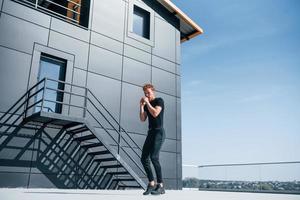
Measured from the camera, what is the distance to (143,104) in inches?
204

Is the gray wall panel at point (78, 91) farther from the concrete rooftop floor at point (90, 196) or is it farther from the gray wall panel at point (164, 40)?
the gray wall panel at point (164, 40)

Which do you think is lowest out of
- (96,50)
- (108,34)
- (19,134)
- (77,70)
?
(19,134)

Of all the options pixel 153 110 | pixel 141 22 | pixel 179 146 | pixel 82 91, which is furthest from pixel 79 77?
pixel 179 146

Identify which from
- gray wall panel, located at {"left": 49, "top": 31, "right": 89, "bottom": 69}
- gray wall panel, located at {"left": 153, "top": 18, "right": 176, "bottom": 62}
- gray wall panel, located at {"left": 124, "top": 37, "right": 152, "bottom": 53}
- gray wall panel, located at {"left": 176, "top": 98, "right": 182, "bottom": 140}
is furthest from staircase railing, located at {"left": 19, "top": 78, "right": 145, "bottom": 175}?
gray wall panel, located at {"left": 153, "top": 18, "right": 176, "bottom": 62}

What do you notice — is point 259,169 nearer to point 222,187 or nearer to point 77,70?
point 222,187

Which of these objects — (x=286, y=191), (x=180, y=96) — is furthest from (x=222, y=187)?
(x=180, y=96)

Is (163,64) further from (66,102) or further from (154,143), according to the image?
(154,143)

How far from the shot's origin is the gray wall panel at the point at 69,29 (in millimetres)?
8885

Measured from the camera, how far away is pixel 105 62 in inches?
388

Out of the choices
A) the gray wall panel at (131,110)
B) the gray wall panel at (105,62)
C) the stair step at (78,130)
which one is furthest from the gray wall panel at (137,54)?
the stair step at (78,130)

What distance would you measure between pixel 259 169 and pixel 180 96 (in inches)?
184

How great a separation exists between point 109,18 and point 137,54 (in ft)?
5.76

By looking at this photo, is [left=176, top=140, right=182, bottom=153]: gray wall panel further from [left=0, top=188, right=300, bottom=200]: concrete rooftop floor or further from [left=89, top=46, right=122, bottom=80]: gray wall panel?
[left=0, top=188, right=300, bottom=200]: concrete rooftop floor

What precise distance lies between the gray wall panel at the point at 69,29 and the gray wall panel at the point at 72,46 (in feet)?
0.55
